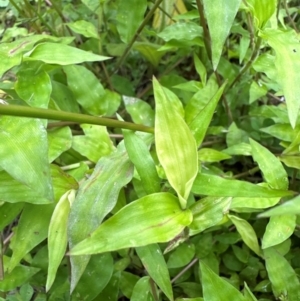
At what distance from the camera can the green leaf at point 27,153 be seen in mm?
539

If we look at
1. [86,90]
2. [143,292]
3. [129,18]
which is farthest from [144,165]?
[129,18]

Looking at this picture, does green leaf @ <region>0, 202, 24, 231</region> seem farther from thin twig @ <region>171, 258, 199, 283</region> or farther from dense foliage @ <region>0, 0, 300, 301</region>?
thin twig @ <region>171, 258, 199, 283</region>

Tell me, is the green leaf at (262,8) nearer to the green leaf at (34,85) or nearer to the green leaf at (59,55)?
the green leaf at (59,55)

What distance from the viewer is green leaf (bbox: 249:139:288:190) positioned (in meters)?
0.70

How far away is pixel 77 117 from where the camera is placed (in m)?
0.56

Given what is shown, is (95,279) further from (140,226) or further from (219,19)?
(219,19)

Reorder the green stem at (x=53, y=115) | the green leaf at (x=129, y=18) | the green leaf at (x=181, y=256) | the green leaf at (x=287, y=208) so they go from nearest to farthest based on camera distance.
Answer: the green leaf at (x=287, y=208)
the green stem at (x=53, y=115)
the green leaf at (x=181, y=256)
the green leaf at (x=129, y=18)

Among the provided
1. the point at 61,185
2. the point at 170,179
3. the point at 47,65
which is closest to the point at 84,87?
the point at 47,65

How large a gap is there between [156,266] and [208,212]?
4.2 inches

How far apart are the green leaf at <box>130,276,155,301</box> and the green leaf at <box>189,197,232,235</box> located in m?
0.15

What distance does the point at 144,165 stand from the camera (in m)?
0.61

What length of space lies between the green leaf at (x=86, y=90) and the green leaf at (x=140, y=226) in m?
0.36

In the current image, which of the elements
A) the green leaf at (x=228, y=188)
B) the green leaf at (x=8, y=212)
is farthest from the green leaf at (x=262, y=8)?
the green leaf at (x=8, y=212)

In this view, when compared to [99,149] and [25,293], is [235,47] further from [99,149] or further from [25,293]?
[25,293]
